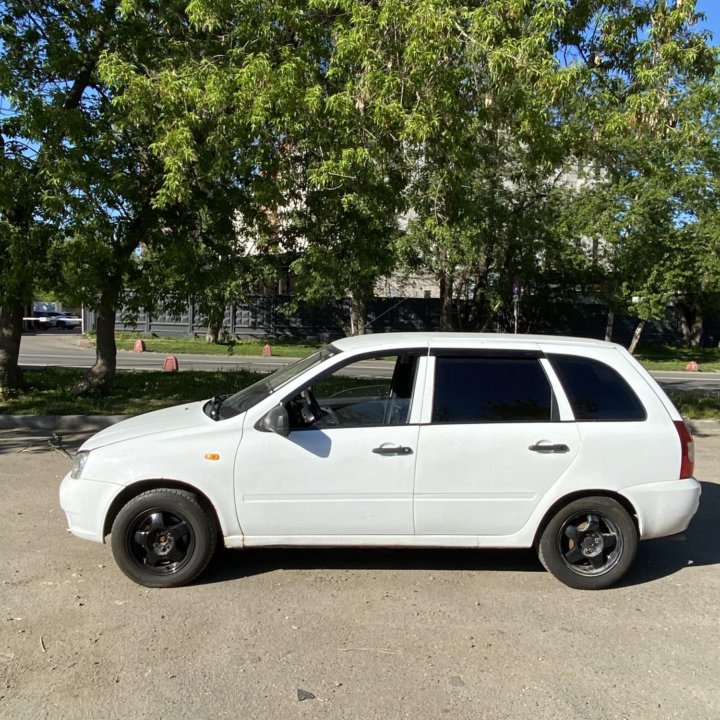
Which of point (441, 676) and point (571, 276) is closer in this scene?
point (441, 676)

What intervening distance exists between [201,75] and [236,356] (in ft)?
54.3

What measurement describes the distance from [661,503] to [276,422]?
2.53 m

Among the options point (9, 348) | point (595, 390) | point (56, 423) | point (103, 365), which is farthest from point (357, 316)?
point (595, 390)

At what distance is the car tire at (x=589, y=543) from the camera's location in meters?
4.24

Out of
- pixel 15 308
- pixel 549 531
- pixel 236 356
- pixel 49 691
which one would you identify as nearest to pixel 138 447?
pixel 49 691

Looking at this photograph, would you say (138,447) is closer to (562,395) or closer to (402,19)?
(562,395)

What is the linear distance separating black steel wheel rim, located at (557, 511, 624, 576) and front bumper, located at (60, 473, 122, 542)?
289cm

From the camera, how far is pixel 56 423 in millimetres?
9102

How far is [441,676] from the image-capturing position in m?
3.23

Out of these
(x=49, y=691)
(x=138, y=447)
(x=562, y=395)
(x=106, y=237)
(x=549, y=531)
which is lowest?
(x=49, y=691)

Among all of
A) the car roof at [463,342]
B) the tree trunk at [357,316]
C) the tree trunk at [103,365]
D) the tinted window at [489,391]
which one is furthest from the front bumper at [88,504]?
the tree trunk at [357,316]

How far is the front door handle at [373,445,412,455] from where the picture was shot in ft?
13.5

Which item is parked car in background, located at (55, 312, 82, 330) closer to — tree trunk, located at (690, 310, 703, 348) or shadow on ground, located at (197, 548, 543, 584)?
tree trunk, located at (690, 310, 703, 348)

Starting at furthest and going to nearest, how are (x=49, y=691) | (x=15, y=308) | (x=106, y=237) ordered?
(x=15, y=308), (x=106, y=237), (x=49, y=691)
